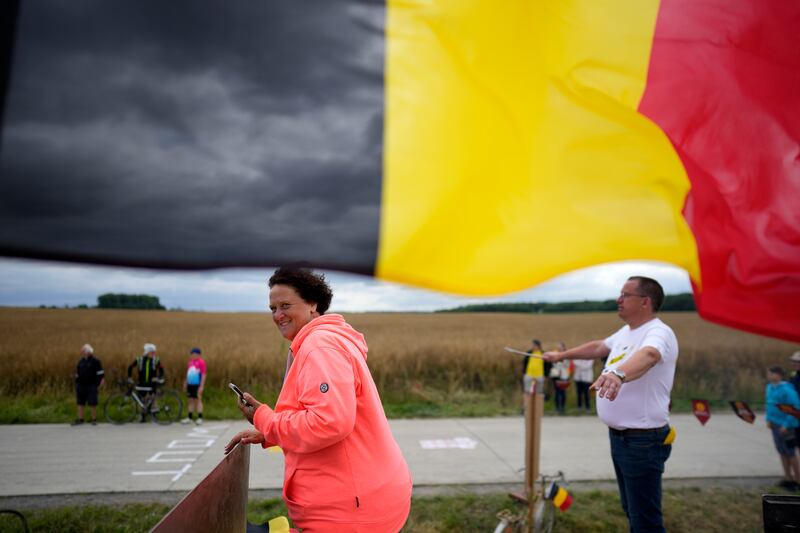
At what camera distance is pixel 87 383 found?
928cm

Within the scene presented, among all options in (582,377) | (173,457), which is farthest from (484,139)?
Result: (582,377)

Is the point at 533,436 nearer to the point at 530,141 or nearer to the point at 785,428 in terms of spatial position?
the point at 530,141

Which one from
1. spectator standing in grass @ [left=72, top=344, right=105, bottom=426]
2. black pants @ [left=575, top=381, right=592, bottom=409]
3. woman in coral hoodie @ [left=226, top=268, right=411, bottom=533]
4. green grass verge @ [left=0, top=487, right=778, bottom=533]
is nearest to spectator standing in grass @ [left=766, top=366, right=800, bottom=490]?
green grass verge @ [left=0, top=487, right=778, bottom=533]

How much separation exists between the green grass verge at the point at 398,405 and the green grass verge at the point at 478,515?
5059 millimetres

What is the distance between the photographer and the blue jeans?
116 inches

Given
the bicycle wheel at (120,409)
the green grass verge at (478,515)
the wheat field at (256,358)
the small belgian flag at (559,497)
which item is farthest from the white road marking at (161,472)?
the wheat field at (256,358)

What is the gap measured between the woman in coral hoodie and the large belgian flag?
0.87 m

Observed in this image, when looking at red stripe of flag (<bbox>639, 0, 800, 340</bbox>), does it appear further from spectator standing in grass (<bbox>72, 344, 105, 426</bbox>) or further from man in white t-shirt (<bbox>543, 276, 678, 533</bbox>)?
spectator standing in grass (<bbox>72, 344, 105, 426</bbox>)

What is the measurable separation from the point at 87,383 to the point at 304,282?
9.01m

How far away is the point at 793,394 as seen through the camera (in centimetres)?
631

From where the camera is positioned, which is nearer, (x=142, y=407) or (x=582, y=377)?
(x=142, y=407)

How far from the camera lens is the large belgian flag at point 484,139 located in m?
2.46

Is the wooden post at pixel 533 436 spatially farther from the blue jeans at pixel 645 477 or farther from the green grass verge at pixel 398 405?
the green grass verge at pixel 398 405

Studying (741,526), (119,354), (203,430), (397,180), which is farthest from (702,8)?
(119,354)
